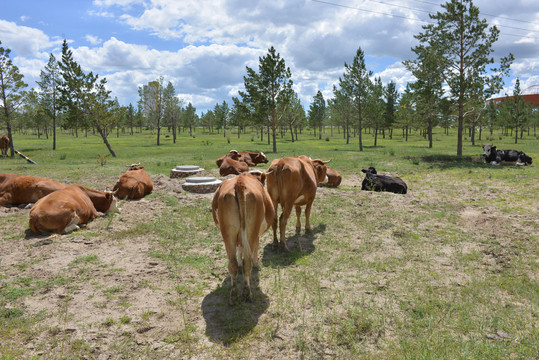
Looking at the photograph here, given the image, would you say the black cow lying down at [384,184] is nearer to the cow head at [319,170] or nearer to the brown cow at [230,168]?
the cow head at [319,170]

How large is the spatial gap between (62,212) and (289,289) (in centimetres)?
598

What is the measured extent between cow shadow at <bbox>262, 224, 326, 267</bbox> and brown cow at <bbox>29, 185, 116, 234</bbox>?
16.3 ft

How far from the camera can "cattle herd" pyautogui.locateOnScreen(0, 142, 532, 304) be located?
4.58 m

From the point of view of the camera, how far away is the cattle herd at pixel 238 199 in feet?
15.0

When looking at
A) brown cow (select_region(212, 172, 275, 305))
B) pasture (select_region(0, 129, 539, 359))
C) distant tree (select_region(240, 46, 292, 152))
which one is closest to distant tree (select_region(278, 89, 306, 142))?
distant tree (select_region(240, 46, 292, 152))

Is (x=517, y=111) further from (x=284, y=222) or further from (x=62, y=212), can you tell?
(x=62, y=212)

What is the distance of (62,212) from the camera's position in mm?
7520

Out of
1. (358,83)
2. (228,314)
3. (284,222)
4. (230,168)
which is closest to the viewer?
(228,314)

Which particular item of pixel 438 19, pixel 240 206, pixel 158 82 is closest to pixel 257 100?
pixel 438 19

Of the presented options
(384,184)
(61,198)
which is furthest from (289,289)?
(384,184)

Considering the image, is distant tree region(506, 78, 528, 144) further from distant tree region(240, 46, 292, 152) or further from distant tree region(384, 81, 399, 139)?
→ distant tree region(240, 46, 292, 152)

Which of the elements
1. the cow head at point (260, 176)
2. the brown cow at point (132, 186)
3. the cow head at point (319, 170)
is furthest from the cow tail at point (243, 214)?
the brown cow at point (132, 186)

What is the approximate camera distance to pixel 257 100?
1331 inches

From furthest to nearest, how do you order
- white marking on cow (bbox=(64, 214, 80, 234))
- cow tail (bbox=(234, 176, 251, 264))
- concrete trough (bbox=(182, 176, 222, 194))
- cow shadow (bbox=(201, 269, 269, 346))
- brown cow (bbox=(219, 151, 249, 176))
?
brown cow (bbox=(219, 151, 249, 176)), concrete trough (bbox=(182, 176, 222, 194)), white marking on cow (bbox=(64, 214, 80, 234)), cow tail (bbox=(234, 176, 251, 264)), cow shadow (bbox=(201, 269, 269, 346))
